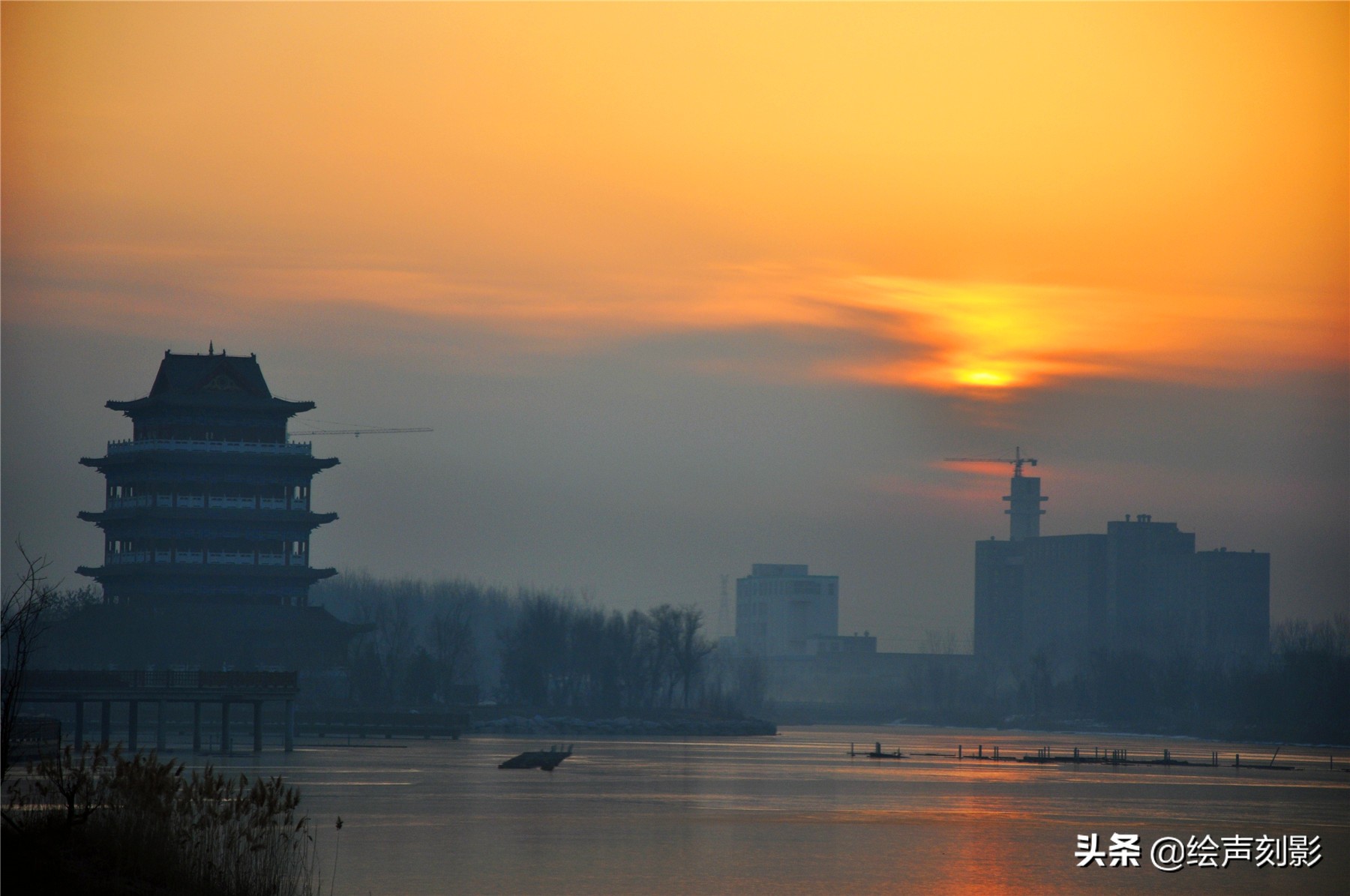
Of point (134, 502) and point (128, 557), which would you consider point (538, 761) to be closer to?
point (128, 557)

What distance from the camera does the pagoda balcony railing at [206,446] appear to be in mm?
119125

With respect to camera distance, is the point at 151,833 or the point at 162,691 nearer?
the point at 151,833

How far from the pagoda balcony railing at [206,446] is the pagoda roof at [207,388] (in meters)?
2.31

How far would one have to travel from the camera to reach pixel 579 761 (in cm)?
8869

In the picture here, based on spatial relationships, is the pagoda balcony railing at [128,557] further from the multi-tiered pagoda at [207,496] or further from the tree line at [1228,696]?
the tree line at [1228,696]

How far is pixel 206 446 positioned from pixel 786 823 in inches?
3039

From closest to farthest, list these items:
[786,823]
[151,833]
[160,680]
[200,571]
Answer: [151,833] < [786,823] < [160,680] < [200,571]

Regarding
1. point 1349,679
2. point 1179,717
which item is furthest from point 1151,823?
point 1179,717

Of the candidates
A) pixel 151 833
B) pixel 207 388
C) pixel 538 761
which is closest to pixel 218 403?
pixel 207 388

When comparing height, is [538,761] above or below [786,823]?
below

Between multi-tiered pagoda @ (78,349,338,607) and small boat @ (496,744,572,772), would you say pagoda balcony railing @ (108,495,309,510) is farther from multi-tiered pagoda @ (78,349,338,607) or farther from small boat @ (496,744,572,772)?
small boat @ (496,744,572,772)

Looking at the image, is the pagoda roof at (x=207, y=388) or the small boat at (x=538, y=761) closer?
the small boat at (x=538, y=761)

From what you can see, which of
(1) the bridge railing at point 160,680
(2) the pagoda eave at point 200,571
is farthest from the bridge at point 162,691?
(2) the pagoda eave at point 200,571

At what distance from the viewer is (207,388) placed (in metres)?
121
